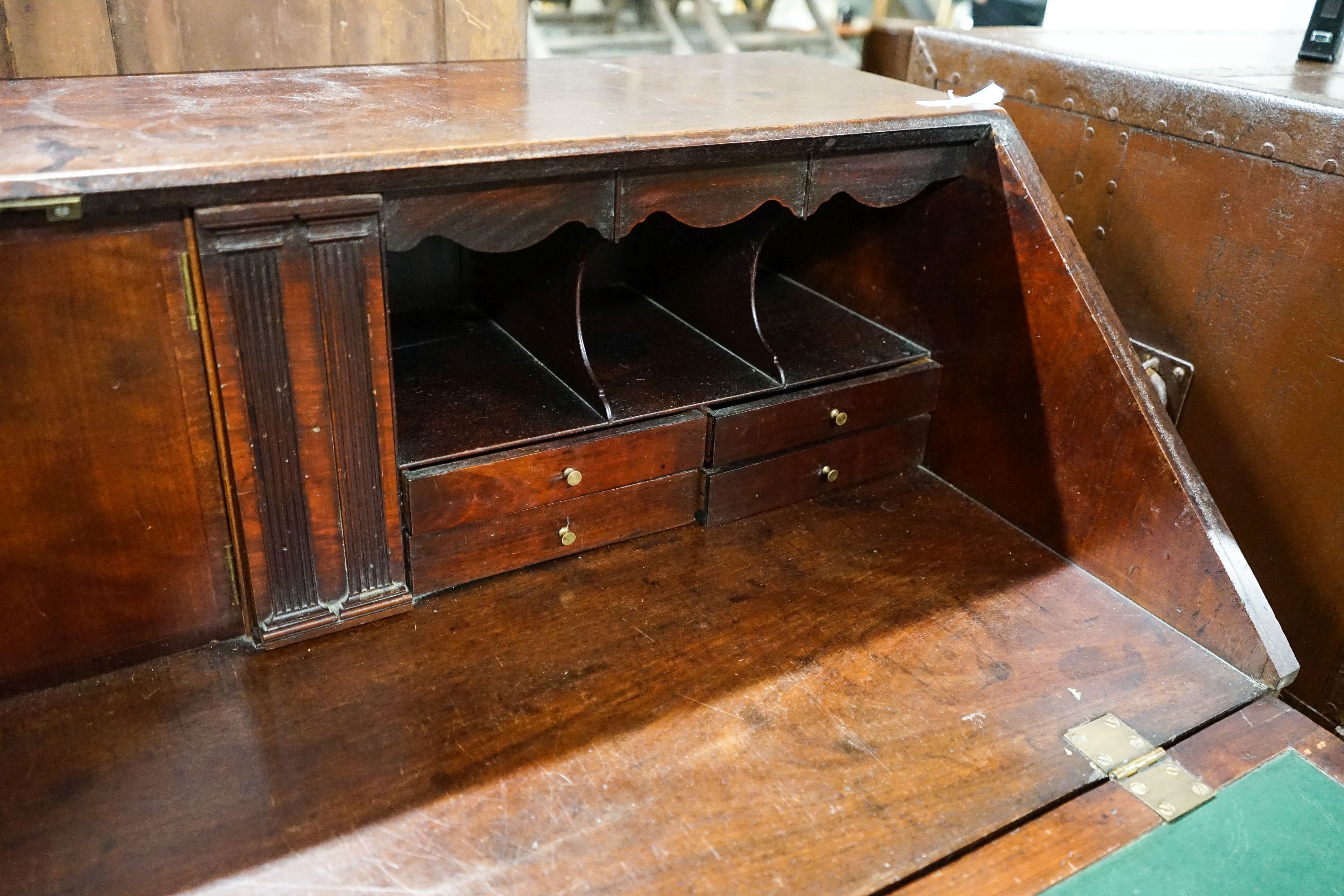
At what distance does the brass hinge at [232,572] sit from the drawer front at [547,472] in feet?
0.69

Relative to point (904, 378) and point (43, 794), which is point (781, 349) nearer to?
point (904, 378)

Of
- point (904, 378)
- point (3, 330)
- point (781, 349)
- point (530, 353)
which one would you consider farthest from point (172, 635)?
point (904, 378)

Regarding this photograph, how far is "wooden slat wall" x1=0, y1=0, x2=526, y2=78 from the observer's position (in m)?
1.41

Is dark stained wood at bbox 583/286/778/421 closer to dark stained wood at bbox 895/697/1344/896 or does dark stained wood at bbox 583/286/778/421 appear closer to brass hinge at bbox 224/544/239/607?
brass hinge at bbox 224/544/239/607

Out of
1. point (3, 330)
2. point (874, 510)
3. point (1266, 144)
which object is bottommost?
point (874, 510)

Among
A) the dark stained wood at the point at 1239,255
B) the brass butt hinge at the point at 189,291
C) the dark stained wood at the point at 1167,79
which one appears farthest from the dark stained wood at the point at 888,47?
the brass butt hinge at the point at 189,291

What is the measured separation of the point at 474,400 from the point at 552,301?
0.18 m

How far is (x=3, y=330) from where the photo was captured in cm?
101

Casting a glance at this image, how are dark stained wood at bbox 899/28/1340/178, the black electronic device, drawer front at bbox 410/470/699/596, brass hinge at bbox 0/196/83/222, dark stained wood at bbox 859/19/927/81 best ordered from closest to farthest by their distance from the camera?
brass hinge at bbox 0/196/83/222
drawer front at bbox 410/470/699/596
dark stained wood at bbox 899/28/1340/178
the black electronic device
dark stained wood at bbox 859/19/927/81

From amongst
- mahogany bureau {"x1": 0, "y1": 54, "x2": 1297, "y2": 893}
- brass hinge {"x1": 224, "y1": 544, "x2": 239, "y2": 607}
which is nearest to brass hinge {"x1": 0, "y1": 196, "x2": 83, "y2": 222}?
mahogany bureau {"x1": 0, "y1": 54, "x2": 1297, "y2": 893}

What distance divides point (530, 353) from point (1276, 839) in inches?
44.7

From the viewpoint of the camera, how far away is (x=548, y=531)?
1475 millimetres

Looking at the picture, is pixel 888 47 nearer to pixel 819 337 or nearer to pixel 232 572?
pixel 819 337

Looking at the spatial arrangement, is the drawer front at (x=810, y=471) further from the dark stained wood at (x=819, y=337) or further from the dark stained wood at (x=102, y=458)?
the dark stained wood at (x=102, y=458)
